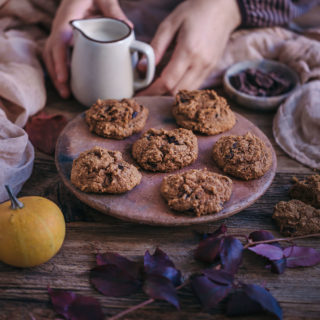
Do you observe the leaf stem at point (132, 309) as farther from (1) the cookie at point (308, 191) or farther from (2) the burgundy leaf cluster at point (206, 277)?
(1) the cookie at point (308, 191)

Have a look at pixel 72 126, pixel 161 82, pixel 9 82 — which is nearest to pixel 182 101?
pixel 161 82

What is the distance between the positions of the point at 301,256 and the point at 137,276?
1.52 feet

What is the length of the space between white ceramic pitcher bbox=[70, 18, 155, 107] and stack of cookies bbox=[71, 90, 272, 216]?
0.50 feet

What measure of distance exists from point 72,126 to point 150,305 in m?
0.69

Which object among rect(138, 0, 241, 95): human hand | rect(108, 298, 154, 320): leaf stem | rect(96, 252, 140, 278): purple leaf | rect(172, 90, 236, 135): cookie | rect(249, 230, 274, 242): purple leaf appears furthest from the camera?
rect(138, 0, 241, 95): human hand

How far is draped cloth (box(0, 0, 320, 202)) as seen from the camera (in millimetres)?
1338

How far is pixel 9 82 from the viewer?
1.48 metres

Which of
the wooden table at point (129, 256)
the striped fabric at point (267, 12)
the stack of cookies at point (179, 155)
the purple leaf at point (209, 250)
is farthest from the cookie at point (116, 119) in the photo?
the striped fabric at point (267, 12)

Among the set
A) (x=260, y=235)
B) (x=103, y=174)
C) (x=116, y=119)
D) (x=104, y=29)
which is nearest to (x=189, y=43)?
(x=104, y=29)

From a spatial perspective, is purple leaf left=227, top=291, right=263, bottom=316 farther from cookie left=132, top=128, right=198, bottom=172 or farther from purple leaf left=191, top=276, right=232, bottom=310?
cookie left=132, top=128, right=198, bottom=172

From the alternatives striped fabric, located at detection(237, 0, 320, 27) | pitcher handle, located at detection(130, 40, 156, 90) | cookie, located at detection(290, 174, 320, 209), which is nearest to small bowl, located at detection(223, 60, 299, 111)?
striped fabric, located at detection(237, 0, 320, 27)

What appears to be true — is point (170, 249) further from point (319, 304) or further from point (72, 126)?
point (72, 126)

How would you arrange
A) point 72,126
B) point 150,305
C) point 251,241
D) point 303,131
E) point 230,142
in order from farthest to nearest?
point 303,131
point 72,126
point 230,142
point 251,241
point 150,305

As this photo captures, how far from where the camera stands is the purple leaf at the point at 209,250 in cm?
107
